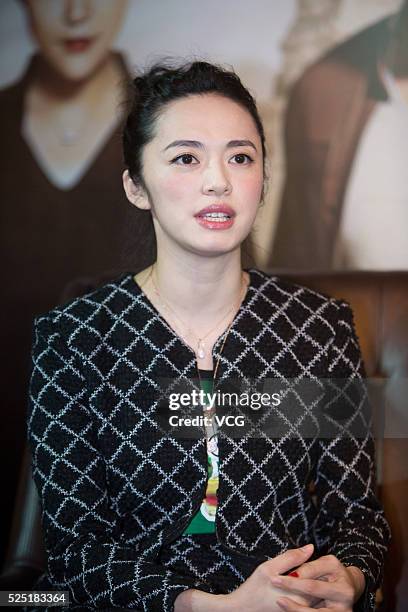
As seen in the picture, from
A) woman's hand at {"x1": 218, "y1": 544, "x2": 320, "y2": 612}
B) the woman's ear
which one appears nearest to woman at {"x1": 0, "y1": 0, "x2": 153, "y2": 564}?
the woman's ear

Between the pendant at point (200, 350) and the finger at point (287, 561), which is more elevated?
the pendant at point (200, 350)

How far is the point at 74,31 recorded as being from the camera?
8.16 ft

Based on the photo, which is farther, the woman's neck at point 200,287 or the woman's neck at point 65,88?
the woman's neck at point 65,88

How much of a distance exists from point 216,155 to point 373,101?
0.99m

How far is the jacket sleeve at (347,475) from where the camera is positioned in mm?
1454

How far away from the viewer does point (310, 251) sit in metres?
2.36

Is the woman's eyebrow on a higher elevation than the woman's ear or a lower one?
higher

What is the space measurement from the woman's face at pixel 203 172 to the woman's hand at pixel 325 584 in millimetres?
570

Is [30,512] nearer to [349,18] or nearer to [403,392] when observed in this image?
[403,392]

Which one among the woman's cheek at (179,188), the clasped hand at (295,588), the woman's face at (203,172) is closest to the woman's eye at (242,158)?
the woman's face at (203,172)

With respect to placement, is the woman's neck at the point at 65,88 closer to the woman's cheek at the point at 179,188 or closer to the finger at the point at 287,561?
the woman's cheek at the point at 179,188

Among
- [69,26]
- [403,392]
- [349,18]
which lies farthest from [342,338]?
[69,26]

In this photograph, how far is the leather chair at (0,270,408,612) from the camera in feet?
5.18

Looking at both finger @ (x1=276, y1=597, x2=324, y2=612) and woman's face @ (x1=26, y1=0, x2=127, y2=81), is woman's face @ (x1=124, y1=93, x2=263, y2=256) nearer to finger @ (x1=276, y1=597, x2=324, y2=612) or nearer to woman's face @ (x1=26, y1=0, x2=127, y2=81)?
finger @ (x1=276, y1=597, x2=324, y2=612)
